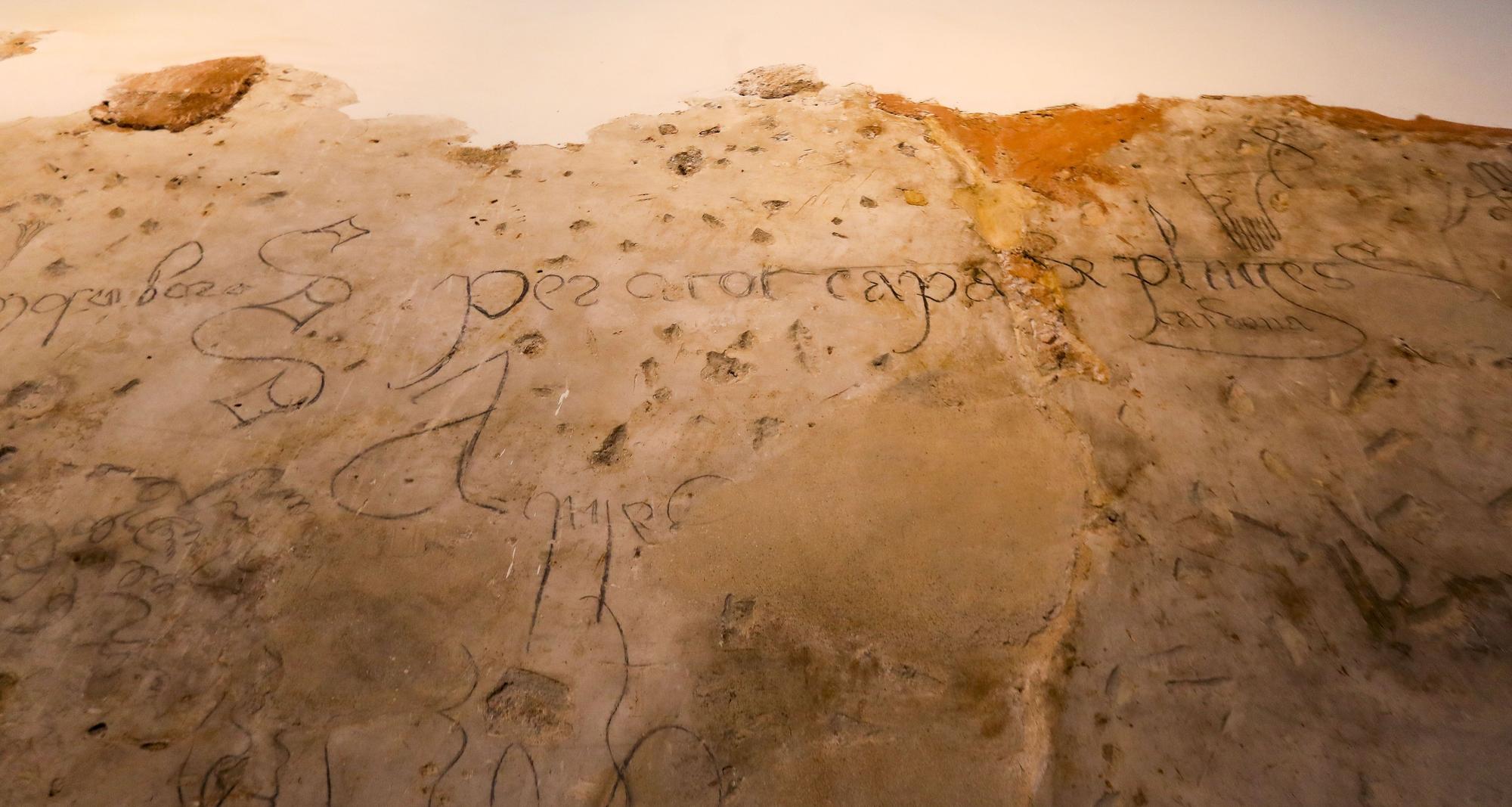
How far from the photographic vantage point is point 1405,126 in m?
3.75

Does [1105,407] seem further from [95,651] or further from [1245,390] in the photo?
[95,651]

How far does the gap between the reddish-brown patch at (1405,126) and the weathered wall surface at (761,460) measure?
0.10 ft

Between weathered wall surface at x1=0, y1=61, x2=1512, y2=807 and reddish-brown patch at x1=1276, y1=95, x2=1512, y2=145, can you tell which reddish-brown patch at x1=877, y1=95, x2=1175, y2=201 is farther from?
reddish-brown patch at x1=1276, y1=95, x2=1512, y2=145

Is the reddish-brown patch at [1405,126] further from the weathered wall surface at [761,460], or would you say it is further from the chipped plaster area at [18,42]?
the chipped plaster area at [18,42]

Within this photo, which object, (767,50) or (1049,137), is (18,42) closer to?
(767,50)

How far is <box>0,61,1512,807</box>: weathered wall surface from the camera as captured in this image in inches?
82.4

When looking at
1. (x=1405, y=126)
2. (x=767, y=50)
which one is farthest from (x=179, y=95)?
(x=1405, y=126)

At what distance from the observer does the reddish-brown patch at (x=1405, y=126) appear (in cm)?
371

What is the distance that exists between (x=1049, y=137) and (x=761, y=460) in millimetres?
2499

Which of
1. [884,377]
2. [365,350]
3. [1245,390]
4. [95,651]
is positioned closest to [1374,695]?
[1245,390]

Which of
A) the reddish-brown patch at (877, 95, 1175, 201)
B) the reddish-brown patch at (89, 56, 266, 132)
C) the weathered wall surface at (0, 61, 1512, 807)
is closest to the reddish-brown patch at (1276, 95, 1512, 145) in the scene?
the weathered wall surface at (0, 61, 1512, 807)

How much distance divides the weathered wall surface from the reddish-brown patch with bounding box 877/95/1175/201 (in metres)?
0.02

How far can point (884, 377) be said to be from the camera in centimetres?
282

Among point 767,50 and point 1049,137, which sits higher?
point 767,50
